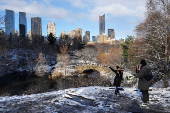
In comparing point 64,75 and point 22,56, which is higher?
point 22,56

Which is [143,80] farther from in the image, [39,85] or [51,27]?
[51,27]

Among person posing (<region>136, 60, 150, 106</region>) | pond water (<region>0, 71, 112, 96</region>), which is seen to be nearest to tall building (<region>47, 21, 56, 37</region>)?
pond water (<region>0, 71, 112, 96</region>)

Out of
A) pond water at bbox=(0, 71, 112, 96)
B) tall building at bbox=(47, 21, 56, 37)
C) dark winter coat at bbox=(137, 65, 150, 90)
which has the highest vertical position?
tall building at bbox=(47, 21, 56, 37)

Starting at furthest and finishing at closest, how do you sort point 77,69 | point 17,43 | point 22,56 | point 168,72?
point 17,43, point 22,56, point 77,69, point 168,72

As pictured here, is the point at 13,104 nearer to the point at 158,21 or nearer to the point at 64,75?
the point at 158,21

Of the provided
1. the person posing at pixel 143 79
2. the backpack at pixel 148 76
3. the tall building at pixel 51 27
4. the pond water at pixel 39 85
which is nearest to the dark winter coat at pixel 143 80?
the person posing at pixel 143 79

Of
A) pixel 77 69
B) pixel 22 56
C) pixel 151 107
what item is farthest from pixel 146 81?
pixel 22 56

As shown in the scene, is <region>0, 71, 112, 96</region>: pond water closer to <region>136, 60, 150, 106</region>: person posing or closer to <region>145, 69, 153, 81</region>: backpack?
<region>136, 60, 150, 106</region>: person posing

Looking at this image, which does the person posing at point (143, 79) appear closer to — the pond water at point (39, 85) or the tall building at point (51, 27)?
Answer: the pond water at point (39, 85)

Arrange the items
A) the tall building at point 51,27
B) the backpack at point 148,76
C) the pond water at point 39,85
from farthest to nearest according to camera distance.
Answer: the tall building at point 51,27
the pond water at point 39,85
the backpack at point 148,76

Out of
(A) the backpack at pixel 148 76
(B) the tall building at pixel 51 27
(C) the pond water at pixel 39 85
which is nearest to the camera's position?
(A) the backpack at pixel 148 76

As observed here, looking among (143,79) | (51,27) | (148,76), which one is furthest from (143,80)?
(51,27)

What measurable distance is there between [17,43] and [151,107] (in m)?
62.7

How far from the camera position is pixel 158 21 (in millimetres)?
8938
